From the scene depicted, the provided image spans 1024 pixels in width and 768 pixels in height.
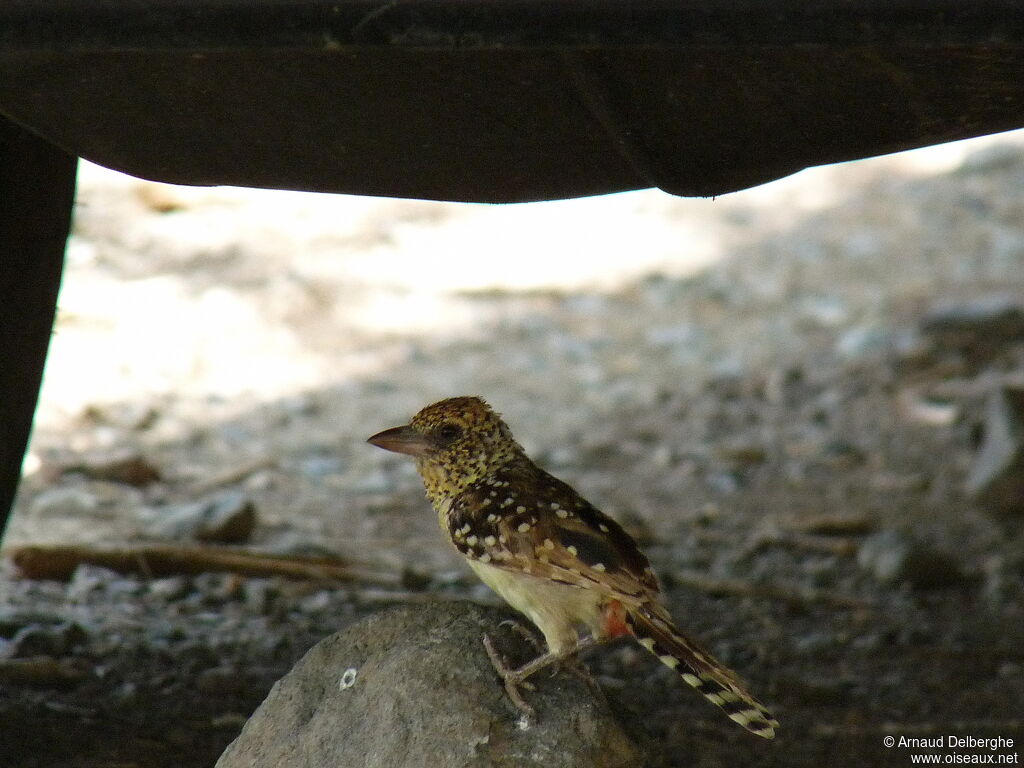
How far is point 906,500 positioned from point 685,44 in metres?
4.78

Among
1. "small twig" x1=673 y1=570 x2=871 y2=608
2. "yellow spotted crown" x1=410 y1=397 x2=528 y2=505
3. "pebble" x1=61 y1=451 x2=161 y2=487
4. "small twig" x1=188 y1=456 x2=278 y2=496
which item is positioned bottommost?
"small twig" x1=673 y1=570 x2=871 y2=608

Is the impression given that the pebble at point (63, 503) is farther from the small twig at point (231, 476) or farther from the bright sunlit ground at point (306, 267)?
the bright sunlit ground at point (306, 267)

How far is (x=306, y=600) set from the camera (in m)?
5.26

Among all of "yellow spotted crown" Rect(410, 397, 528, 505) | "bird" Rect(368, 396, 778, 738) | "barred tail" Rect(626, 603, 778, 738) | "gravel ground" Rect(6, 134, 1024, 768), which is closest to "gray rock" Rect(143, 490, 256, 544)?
"gravel ground" Rect(6, 134, 1024, 768)

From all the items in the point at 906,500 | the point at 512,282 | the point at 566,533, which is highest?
the point at 512,282

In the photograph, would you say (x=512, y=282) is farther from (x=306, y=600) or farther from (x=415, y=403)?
(x=306, y=600)

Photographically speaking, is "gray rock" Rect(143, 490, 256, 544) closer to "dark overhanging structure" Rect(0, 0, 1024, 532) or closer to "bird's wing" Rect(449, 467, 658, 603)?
"dark overhanging structure" Rect(0, 0, 1024, 532)

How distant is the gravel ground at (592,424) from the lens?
4598 millimetres

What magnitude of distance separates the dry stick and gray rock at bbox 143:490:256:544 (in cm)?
21

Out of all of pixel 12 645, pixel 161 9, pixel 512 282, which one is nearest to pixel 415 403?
pixel 512 282

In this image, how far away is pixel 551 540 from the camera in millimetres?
3482

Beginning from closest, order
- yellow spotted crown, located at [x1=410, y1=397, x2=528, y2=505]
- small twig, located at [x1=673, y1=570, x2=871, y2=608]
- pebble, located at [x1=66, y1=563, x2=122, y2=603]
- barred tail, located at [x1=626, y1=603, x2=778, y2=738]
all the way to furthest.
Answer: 1. barred tail, located at [x1=626, y1=603, x2=778, y2=738]
2. yellow spotted crown, located at [x1=410, y1=397, x2=528, y2=505]
3. pebble, located at [x1=66, y1=563, x2=122, y2=603]
4. small twig, located at [x1=673, y1=570, x2=871, y2=608]

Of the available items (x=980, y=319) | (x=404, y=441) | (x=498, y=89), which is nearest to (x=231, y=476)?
(x=404, y=441)

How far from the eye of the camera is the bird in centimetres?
340
